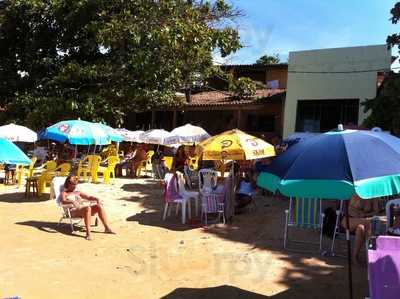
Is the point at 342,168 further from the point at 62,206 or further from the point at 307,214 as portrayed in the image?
the point at 62,206

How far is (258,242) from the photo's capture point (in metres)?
8.55

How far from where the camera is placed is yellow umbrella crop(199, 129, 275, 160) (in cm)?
1019

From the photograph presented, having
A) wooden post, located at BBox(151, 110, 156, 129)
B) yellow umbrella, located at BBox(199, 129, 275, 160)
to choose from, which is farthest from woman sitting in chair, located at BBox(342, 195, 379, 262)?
wooden post, located at BBox(151, 110, 156, 129)

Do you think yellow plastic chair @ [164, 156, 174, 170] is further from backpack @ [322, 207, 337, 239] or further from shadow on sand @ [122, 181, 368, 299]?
backpack @ [322, 207, 337, 239]

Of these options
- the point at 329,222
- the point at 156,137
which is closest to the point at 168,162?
the point at 156,137

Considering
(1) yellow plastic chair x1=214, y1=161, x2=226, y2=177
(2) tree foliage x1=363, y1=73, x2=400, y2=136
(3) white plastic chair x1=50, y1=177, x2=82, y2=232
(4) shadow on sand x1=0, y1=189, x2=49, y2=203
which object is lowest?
(4) shadow on sand x1=0, y1=189, x2=49, y2=203

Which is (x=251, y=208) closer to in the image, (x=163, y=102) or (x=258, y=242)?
(x=258, y=242)

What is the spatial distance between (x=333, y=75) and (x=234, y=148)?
13.9m

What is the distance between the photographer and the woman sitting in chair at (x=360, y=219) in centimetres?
710

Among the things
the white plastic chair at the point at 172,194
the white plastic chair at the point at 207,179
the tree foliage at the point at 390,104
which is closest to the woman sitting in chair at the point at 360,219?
the white plastic chair at the point at 207,179

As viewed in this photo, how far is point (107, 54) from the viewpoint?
24750mm

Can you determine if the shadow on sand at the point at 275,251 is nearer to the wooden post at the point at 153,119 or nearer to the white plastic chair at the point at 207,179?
the white plastic chair at the point at 207,179

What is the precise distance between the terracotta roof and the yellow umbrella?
1428 centimetres

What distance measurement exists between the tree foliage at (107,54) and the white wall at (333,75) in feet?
10.3
